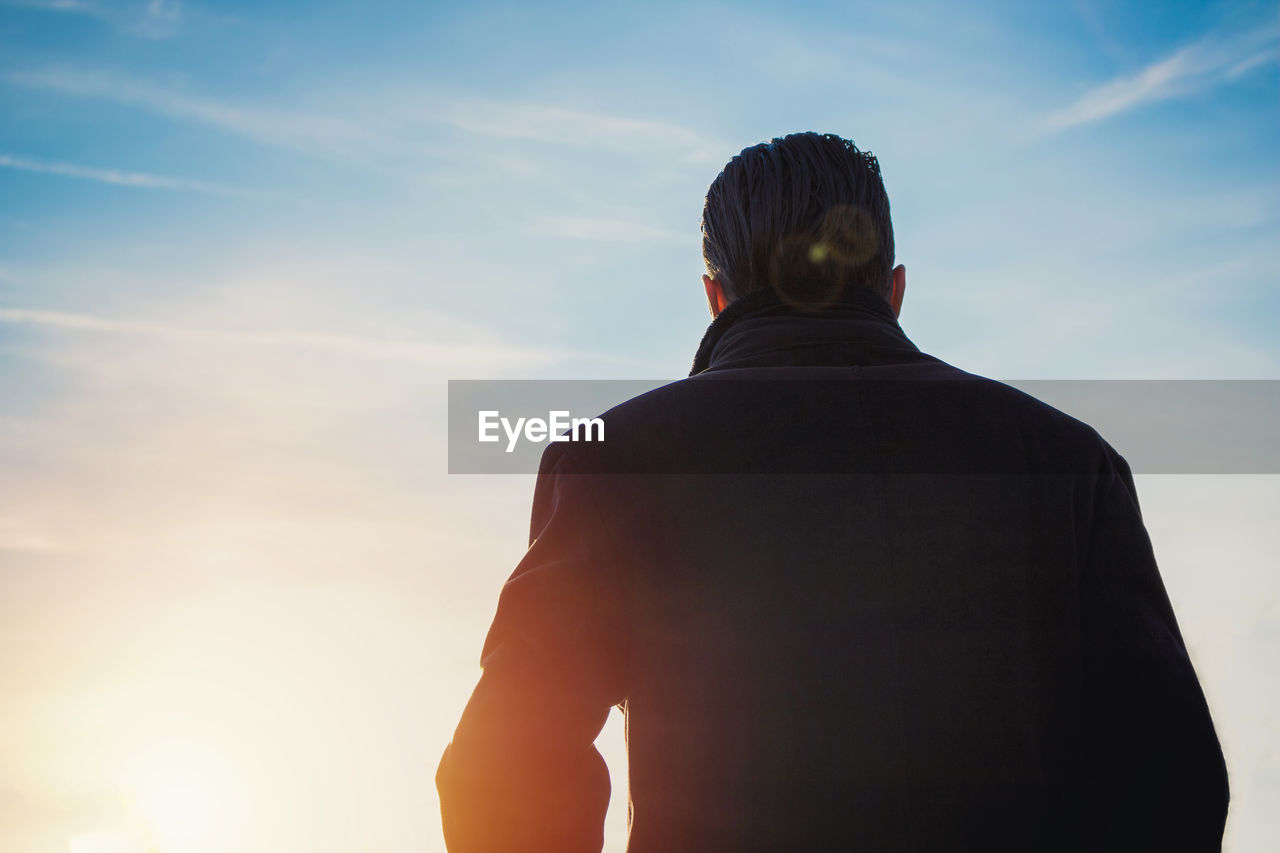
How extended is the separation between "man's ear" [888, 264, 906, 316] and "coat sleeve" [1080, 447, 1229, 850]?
701mm

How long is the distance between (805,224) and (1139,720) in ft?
3.97

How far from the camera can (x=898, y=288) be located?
8.11ft

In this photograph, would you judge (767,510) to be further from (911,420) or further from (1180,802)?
(1180,802)

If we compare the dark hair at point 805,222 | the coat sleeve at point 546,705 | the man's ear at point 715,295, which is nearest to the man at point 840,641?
the coat sleeve at point 546,705

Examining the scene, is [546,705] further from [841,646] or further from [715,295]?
[715,295]

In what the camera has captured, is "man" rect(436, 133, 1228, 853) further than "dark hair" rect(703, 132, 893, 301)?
No

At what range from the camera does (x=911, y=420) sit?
202 cm

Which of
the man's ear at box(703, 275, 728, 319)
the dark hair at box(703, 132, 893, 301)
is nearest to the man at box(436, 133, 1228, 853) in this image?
the dark hair at box(703, 132, 893, 301)

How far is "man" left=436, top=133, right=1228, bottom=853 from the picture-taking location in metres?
1.82

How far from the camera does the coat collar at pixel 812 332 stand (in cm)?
217

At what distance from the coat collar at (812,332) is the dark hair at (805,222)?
4 centimetres

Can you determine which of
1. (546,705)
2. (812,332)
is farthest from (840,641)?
(812,332)

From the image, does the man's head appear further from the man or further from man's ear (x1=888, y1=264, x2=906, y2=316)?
the man

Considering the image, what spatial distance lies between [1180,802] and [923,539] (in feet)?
2.18
